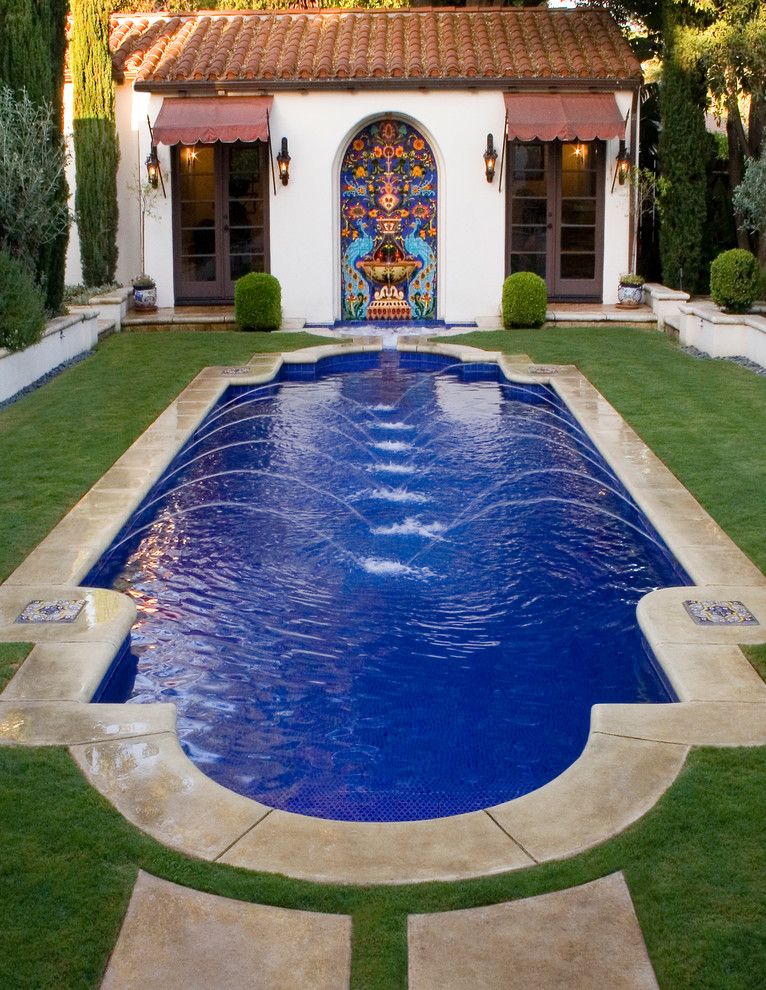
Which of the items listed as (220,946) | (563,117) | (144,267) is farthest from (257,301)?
(220,946)

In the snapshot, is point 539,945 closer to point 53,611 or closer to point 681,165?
point 53,611

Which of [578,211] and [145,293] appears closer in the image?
[145,293]

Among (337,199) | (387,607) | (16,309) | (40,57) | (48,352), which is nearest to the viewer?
(387,607)

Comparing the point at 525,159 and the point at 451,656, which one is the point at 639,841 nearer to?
the point at 451,656

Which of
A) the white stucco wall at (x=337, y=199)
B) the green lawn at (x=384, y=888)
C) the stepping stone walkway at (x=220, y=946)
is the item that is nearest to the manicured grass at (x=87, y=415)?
the white stucco wall at (x=337, y=199)

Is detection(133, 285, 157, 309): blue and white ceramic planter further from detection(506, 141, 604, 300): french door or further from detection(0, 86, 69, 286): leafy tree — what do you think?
detection(506, 141, 604, 300): french door

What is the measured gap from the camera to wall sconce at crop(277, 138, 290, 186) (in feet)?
65.2

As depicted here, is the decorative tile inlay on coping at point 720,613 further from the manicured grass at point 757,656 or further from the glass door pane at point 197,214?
the glass door pane at point 197,214

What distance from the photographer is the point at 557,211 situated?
20359 millimetres

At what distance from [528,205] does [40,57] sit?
788 cm

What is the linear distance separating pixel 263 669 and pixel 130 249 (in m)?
15.2

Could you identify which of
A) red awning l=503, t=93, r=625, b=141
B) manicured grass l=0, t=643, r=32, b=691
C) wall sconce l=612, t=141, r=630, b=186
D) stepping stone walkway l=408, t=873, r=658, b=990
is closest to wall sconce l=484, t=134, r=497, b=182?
red awning l=503, t=93, r=625, b=141

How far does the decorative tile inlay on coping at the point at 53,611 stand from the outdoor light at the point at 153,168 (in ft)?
45.1

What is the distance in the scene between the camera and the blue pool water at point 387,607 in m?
6.14
